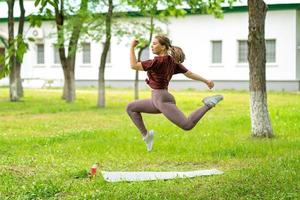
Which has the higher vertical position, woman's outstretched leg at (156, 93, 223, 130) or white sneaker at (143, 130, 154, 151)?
woman's outstretched leg at (156, 93, 223, 130)

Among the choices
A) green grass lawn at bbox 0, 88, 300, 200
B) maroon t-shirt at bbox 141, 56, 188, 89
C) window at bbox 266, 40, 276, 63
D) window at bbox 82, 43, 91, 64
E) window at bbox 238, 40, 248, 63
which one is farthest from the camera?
window at bbox 82, 43, 91, 64

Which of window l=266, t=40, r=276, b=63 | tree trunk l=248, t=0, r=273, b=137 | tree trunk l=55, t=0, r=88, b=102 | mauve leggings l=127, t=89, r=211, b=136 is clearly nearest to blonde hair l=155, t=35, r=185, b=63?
mauve leggings l=127, t=89, r=211, b=136

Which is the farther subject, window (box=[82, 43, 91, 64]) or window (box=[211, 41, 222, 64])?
window (box=[82, 43, 91, 64])

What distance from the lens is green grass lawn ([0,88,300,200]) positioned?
7.06m

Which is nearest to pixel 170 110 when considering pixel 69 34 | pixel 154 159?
pixel 154 159

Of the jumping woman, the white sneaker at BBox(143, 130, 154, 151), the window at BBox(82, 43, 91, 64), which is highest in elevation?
the window at BBox(82, 43, 91, 64)

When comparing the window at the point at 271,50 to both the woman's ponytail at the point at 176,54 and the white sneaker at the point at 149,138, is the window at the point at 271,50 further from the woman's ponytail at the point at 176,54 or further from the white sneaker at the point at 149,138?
the woman's ponytail at the point at 176,54

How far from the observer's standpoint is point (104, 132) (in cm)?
1384

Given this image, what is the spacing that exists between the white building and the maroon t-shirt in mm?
25305

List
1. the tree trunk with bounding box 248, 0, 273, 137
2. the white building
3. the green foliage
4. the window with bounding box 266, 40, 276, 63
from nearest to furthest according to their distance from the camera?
1. the green foliage
2. the tree trunk with bounding box 248, 0, 273, 137
3. the white building
4. the window with bounding box 266, 40, 276, 63

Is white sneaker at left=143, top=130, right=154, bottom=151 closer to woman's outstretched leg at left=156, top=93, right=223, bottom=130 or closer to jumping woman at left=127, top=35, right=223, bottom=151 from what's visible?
jumping woman at left=127, top=35, right=223, bottom=151

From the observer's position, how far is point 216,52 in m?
40.3

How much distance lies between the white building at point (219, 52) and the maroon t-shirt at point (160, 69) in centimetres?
2530

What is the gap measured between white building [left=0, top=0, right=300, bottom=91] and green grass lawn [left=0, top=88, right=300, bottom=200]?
65.4 ft
